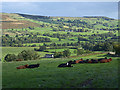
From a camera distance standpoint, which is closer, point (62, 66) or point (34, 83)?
point (34, 83)

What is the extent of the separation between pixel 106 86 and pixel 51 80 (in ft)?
15.6

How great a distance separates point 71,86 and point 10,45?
12544 centimetres

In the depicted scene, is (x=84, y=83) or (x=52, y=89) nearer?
(x=52, y=89)

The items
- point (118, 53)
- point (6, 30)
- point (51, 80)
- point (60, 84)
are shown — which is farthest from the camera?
point (6, 30)

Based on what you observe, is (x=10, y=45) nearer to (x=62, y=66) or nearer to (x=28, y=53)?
(x=28, y=53)

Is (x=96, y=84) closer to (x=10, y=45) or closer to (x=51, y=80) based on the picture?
(x=51, y=80)

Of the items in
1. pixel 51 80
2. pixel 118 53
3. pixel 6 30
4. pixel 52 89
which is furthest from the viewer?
pixel 6 30

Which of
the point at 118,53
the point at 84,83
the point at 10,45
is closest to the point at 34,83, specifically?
the point at 84,83

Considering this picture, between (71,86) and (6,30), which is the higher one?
(6,30)

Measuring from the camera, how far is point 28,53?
2196 inches

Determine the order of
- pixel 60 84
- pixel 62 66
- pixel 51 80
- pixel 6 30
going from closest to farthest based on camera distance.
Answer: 1. pixel 60 84
2. pixel 51 80
3. pixel 62 66
4. pixel 6 30

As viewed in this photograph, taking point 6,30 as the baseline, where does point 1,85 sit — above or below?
below

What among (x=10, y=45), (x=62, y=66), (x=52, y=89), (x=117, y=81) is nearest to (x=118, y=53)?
(x=62, y=66)

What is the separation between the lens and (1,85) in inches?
577
